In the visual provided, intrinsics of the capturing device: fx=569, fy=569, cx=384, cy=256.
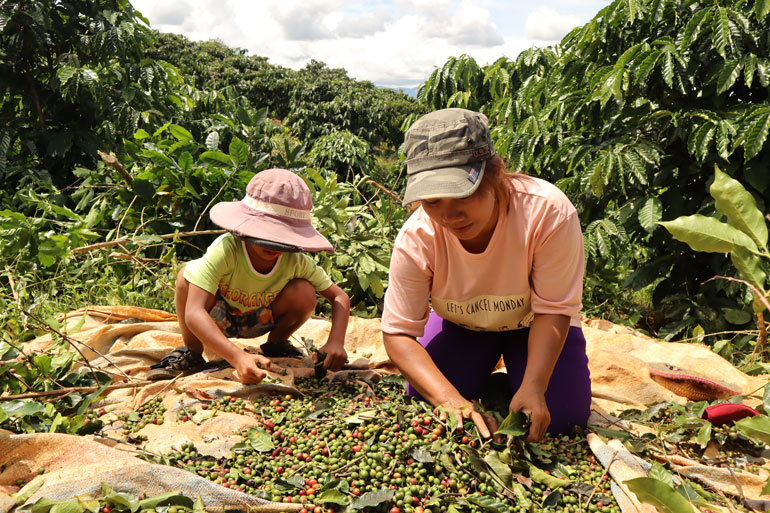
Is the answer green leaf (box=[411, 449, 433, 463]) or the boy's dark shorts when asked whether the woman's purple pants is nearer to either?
green leaf (box=[411, 449, 433, 463])

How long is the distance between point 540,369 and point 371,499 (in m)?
0.61

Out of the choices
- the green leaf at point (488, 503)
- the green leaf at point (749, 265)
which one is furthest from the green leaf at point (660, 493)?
the green leaf at point (488, 503)

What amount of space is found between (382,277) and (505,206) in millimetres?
1660

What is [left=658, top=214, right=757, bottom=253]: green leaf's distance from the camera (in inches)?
31.9

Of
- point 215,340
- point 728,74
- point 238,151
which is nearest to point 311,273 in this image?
point 215,340

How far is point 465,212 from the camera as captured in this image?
58.2 inches

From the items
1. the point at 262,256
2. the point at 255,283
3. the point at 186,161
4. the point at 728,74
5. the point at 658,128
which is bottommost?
the point at 255,283

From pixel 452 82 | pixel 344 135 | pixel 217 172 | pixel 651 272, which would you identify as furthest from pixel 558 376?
pixel 344 135

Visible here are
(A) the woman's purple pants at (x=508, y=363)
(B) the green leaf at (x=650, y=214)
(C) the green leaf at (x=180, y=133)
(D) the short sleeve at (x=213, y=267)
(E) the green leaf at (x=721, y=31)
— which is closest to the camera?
(A) the woman's purple pants at (x=508, y=363)

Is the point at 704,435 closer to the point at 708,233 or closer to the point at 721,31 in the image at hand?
the point at 708,233

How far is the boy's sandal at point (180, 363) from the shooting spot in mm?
2158

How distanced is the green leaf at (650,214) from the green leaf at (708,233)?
6.48 feet

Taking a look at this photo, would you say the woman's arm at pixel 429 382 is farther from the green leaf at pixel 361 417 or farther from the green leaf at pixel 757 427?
the green leaf at pixel 757 427

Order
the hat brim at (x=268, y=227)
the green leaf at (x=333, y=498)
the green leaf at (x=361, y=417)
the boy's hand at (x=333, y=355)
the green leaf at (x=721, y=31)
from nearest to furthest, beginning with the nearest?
the green leaf at (x=333, y=498)
the green leaf at (x=361, y=417)
the hat brim at (x=268, y=227)
the boy's hand at (x=333, y=355)
the green leaf at (x=721, y=31)
